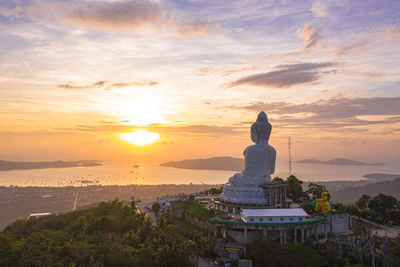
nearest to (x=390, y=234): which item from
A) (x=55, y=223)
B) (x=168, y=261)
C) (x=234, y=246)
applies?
(x=234, y=246)

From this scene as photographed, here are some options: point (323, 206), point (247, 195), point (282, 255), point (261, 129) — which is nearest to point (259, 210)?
point (247, 195)

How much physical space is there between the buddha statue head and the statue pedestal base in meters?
7.00

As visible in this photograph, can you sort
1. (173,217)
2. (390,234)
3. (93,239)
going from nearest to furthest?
(93,239)
(390,234)
(173,217)

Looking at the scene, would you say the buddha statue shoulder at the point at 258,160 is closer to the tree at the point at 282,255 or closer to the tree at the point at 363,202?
the tree at the point at 282,255

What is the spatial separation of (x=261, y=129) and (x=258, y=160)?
13.3ft

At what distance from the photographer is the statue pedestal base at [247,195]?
1350 inches

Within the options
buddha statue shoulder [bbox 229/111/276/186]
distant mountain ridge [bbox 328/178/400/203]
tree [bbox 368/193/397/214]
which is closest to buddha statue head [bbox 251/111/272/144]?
buddha statue shoulder [bbox 229/111/276/186]

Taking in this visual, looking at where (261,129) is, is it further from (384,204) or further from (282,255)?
(282,255)

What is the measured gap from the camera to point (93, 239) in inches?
1033

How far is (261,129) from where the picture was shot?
3919 cm

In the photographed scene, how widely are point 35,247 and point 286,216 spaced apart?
19661 millimetres

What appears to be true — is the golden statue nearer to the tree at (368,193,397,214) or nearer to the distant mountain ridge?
the tree at (368,193,397,214)

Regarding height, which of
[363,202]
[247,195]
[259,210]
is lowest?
[259,210]

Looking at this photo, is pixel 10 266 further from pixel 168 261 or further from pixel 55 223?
pixel 55 223
